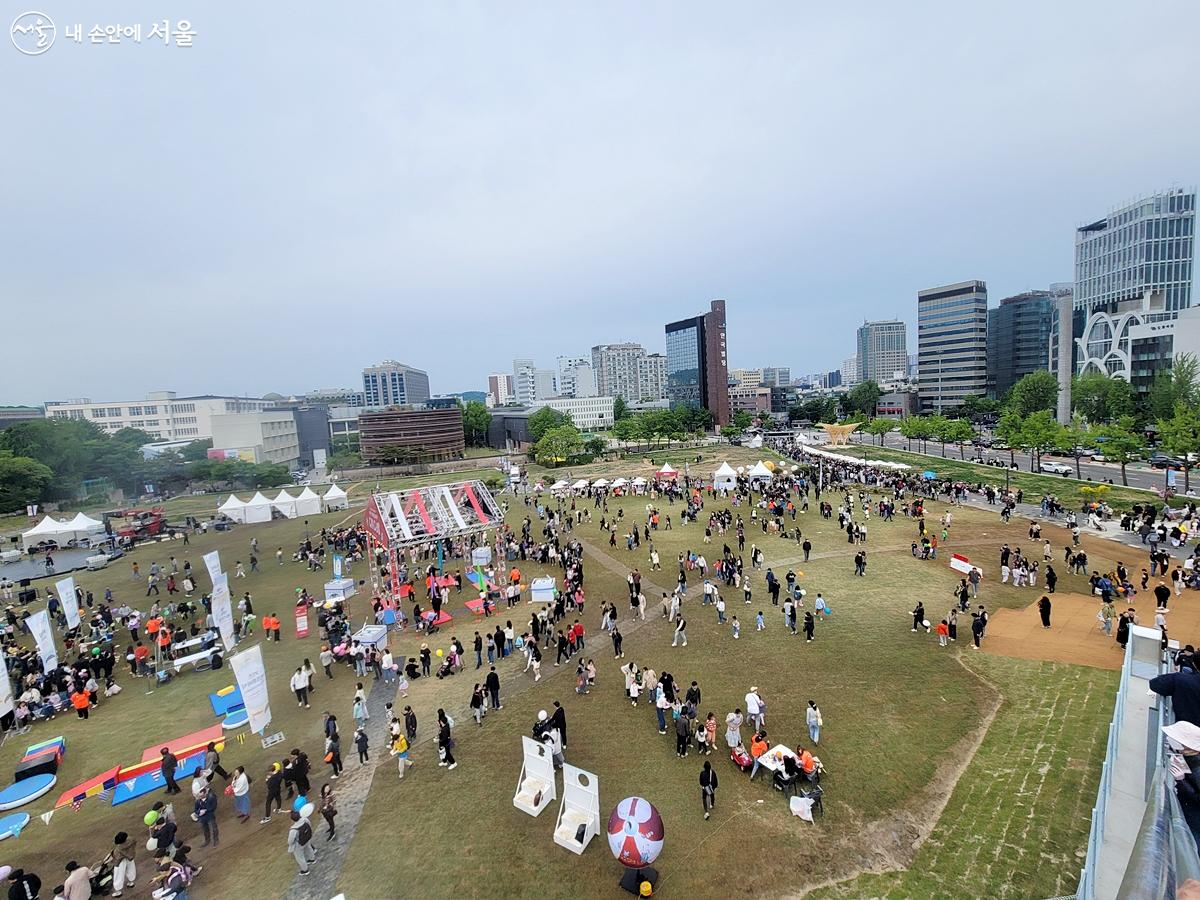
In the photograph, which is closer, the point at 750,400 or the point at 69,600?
the point at 69,600

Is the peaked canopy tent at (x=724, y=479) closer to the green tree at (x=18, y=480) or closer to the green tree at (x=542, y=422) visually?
the green tree at (x=18, y=480)

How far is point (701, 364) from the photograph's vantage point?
15650 cm

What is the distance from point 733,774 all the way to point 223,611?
18.3m

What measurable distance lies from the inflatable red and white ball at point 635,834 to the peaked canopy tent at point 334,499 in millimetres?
45640

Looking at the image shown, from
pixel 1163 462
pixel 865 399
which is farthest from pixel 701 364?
pixel 1163 462

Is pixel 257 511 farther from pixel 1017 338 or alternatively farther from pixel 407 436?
pixel 1017 338

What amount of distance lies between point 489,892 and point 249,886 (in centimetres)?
431

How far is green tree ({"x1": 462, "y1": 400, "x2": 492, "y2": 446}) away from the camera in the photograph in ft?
454

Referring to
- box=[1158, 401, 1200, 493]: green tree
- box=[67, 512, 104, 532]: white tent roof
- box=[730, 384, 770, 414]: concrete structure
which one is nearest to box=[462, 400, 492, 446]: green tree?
box=[730, 384, 770, 414]: concrete structure

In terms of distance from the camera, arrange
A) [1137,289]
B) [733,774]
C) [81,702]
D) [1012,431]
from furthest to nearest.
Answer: [1137,289], [1012,431], [81,702], [733,774]

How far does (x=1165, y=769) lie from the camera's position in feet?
24.8

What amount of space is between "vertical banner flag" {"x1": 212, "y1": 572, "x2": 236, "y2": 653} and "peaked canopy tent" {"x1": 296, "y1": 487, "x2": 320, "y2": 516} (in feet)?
99.3

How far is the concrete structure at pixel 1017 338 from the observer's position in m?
127

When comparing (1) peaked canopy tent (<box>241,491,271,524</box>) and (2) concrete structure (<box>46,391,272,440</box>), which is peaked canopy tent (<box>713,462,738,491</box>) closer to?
(1) peaked canopy tent (<box>241,491,271,524</box>)
